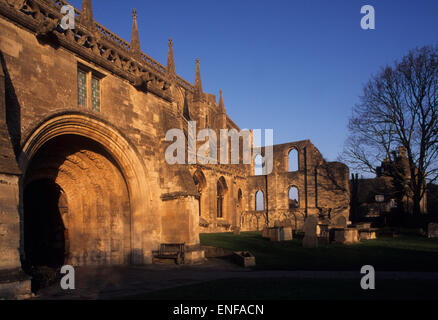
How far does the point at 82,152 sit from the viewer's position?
1131 cm

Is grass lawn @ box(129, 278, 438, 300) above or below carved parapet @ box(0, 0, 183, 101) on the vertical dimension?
below

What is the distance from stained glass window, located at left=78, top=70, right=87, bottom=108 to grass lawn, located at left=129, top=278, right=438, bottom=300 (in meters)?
5.84

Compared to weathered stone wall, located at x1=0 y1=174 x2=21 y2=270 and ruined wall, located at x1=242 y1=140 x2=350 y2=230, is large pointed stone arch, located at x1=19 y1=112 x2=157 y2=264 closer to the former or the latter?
weathered stone wall, located at x1=0 y1=174 x2=21 y2=270

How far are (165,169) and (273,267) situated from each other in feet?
15.9

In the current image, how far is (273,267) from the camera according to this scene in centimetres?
1080

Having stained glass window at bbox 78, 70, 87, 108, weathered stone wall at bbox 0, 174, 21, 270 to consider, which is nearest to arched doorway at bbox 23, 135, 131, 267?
stained glass window at bbox 78, 70, 87, 108

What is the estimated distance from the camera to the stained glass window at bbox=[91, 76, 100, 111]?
1067 centimetres

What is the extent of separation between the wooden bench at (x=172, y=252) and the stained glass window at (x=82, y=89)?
203 inches

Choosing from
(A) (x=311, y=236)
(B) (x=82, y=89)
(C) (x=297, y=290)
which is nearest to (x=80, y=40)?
(B) (x=82, y=89)

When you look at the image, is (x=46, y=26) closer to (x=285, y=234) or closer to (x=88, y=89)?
(x=88, y=89)

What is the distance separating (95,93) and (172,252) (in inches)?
216

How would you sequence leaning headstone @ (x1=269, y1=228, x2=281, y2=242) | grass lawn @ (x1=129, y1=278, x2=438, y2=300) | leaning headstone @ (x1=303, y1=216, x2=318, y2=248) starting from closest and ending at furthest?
grass lawn @ (x1=129, y1=278, x2=438, y2=300)
leaning headstone @ (x1=303, y1=216, x2=318, y2=248)
leaning headstone @ (x1=269, y1=228, x2=281, y2=242)

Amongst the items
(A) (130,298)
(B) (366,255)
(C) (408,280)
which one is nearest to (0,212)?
(A) (130,298)
